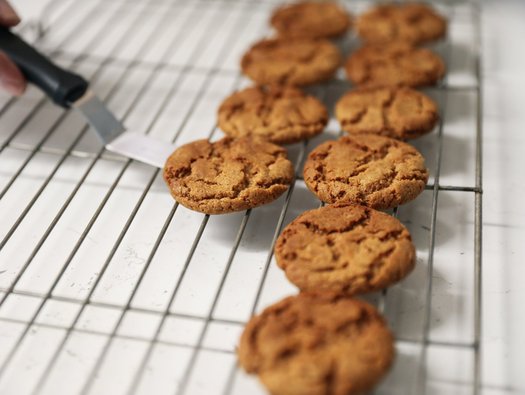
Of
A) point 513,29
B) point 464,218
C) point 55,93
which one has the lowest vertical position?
point 513,29

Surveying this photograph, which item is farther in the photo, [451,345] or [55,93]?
[55,93]

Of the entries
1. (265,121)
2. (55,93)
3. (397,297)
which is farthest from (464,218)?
(55,93)

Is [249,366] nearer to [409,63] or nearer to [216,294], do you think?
[216,294]

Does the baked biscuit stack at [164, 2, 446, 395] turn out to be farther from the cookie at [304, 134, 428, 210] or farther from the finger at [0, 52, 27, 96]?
the finger at [0, 52, 27, 96]

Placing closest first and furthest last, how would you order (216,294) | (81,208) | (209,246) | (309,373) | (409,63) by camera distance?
(309,373) → (216,294) → (209,246) → (81,208) → (409,63)

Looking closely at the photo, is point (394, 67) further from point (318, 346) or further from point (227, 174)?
point (318, 346)

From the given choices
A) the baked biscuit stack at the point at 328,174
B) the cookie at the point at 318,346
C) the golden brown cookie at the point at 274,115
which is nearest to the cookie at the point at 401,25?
the baked biscuit stack at the point at 328,174

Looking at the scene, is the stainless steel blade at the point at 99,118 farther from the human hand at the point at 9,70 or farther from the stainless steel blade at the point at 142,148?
the human hand at the point at 9,70

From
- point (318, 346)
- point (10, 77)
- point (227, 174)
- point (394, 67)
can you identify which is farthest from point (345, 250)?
point (10, 77)
